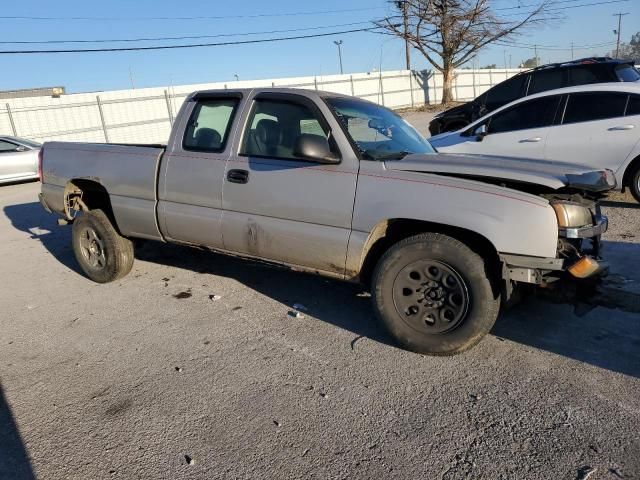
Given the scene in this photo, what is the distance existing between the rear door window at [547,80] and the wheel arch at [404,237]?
8.75 meters

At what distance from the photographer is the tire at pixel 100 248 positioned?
209 inches

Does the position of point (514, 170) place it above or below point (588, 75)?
below

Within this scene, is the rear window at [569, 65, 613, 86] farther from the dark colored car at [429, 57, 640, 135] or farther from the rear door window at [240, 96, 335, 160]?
the rear door window at [240, 96, 335, 160]

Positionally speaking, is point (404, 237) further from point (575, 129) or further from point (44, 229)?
point (44, 229)

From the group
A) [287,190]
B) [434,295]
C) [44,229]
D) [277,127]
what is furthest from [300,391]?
[44,229]

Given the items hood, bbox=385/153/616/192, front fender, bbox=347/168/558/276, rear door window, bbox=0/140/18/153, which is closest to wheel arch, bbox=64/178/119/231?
front fender, bbox=347/168/558/276

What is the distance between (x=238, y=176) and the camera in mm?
4242

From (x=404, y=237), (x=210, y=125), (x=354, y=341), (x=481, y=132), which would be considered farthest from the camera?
(x=481, y=132)

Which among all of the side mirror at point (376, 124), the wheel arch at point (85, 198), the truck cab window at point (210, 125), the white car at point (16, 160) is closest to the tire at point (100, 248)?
the wheel arch at point (85, 198)

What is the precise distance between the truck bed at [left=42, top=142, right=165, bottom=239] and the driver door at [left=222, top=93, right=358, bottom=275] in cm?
98

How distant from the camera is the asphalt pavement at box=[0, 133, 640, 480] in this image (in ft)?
8.54

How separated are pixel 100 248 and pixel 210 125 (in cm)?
192

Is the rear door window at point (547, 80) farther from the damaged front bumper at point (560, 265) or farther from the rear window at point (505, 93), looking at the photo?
the damaged front bumper at point (560, 265)

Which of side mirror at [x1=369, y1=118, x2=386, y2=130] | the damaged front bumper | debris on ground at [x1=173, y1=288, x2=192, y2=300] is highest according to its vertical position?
side mirror at [x1=369, y1=118, x2=386, y2=130]
